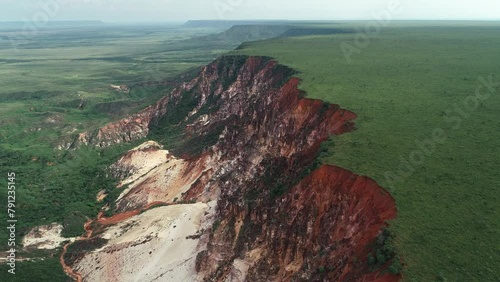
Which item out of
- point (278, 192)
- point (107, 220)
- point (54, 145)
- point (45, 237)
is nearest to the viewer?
point (278, 192)

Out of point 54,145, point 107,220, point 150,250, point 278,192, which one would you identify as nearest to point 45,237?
point 107,220

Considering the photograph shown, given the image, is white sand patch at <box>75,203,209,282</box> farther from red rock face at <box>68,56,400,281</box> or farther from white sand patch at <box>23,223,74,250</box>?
white sand patch at <box>23,223,74,250</box>

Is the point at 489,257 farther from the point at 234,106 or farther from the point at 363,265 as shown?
the point at 234,106

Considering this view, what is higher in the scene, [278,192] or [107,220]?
[278,192]

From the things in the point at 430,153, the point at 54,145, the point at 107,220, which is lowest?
the point at 107,220

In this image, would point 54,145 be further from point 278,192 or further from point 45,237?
point 278,192

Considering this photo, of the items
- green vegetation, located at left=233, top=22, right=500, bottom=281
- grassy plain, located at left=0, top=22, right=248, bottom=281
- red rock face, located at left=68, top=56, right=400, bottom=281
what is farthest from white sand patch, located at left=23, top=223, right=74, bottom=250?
green vegetation, located at left=233, top=22, right=500, bottom=281

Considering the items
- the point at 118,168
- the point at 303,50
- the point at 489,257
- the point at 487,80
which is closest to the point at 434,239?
the point at 489,257
